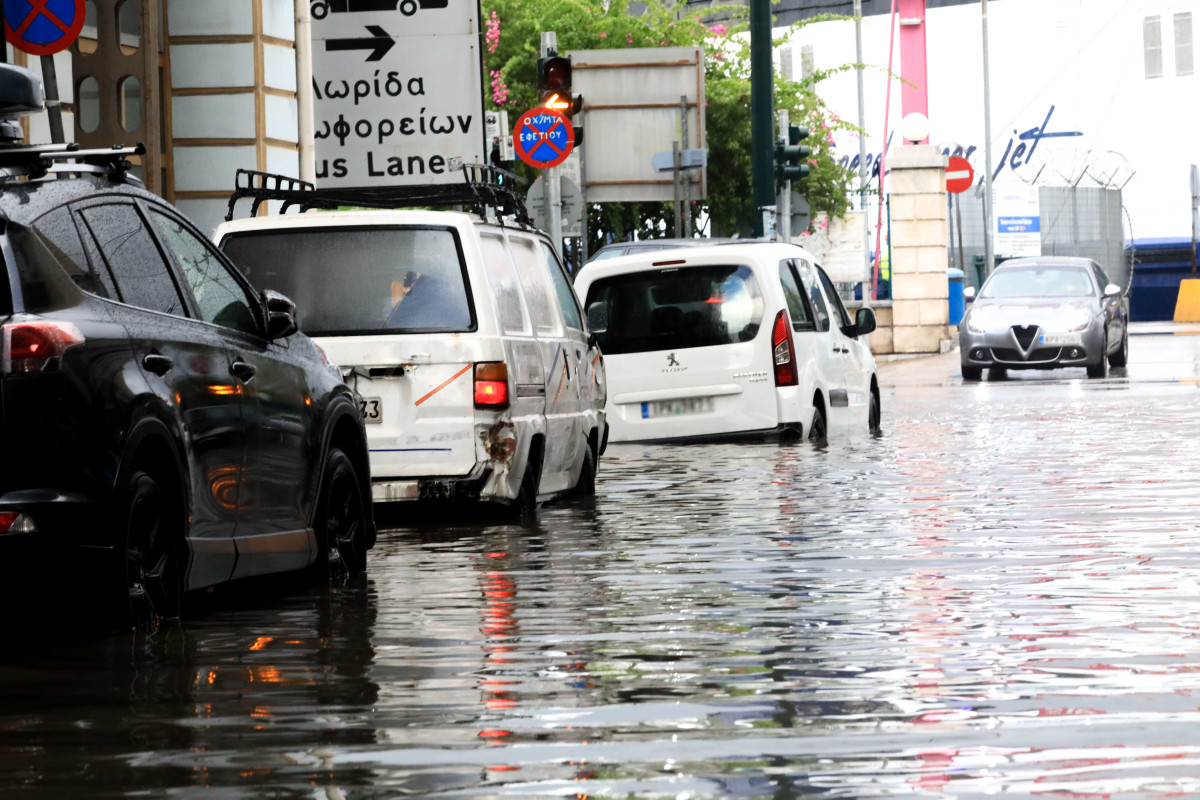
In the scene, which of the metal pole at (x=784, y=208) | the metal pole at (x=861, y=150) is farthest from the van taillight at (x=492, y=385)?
the metal pole at (x=861, y=150)

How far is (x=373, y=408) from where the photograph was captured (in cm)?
1112

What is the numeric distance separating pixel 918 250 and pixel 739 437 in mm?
22426

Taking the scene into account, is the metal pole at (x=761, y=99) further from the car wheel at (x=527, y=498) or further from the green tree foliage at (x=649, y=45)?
the green tree foliage at (x=649, y=45)

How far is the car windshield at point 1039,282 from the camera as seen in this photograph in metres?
31.2

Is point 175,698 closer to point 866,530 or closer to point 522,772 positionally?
point 522,772

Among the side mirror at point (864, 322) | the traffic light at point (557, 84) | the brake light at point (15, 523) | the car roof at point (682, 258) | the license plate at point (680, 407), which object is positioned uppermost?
the traffic light at point (557, 84)

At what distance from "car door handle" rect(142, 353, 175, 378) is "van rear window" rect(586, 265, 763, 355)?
9.80 meters

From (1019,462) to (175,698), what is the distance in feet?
31.5

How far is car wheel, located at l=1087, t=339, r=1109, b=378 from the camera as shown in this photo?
29.2 metres

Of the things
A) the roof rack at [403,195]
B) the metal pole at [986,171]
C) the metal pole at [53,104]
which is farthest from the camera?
the metal pole at [986,171]

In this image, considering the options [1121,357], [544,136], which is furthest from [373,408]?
[1121,357]

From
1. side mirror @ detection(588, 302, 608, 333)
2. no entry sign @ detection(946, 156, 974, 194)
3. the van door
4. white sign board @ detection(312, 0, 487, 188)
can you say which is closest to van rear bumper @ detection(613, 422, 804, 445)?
side mirror @ detection(588, 302, 608, 333)

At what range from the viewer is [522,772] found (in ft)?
15.9

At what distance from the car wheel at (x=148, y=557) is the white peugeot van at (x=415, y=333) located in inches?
145
